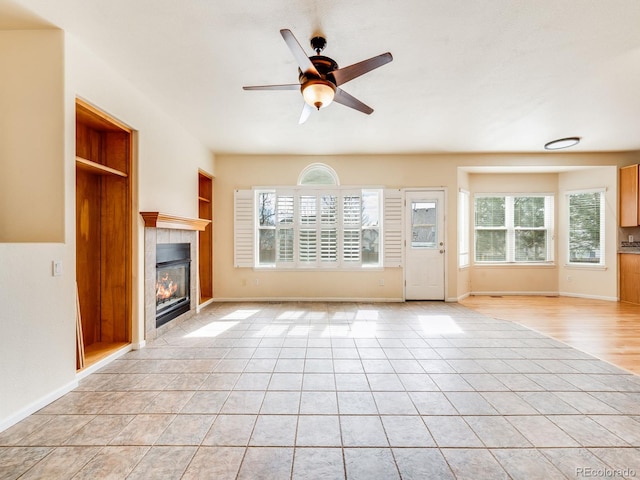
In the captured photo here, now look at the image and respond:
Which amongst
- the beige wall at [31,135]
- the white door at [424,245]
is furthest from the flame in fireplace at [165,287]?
the white door at [424,245]

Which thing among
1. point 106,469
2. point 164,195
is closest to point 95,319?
point 164,195

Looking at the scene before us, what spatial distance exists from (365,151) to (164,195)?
3.42m

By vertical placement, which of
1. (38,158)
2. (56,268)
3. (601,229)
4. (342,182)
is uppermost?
(342,182)

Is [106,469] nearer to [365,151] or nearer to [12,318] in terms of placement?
[12,318]

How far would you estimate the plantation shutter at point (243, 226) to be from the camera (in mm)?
5703

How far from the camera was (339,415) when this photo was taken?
205 centimetres

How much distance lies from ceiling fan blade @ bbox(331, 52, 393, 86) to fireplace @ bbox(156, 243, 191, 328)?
2887 millimetres

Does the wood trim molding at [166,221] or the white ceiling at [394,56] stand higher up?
the white ceiling at [394,56]

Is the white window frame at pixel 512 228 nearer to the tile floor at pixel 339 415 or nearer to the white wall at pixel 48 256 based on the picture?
the tile floor at pixel 339 415

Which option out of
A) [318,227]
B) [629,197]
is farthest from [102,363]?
[629,197]

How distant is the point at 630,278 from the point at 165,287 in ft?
25.6

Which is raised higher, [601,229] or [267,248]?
[601,229]

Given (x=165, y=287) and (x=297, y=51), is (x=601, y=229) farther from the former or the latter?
(x=165, y=287)

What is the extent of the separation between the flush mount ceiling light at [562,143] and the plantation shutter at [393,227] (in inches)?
99.8
